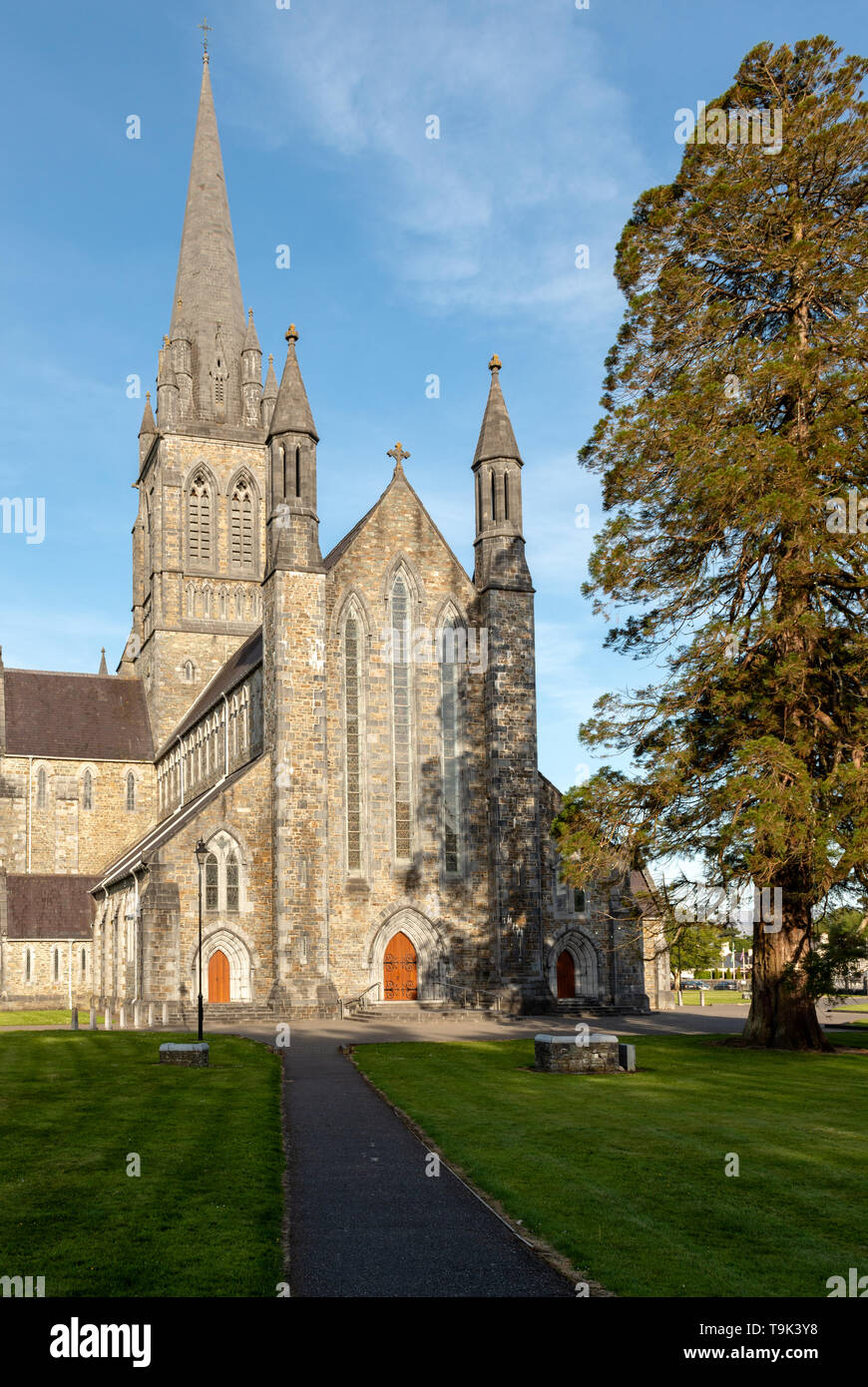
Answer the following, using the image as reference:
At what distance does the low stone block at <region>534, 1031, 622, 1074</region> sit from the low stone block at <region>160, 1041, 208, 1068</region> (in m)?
6.21

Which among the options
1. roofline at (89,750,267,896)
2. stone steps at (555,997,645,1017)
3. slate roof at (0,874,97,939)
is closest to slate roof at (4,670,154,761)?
roofline at (89,750,267,896)

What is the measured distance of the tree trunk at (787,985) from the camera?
23797mm

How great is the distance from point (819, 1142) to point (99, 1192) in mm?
7673

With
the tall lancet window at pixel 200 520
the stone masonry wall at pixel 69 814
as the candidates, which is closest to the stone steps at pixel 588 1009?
the stone masonry wall at pixel 69 814

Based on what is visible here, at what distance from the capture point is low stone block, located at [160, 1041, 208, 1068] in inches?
850

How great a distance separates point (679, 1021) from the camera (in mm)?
35344

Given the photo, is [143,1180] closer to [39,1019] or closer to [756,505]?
[756,505]

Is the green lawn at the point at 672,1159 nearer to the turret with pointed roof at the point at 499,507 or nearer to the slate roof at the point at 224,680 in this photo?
the turret with pointed roof at the point at 499,507

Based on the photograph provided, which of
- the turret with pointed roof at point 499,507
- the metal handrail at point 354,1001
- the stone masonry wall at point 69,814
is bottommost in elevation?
the metal handrail at point 354,1001

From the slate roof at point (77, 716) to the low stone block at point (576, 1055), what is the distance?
140 feet

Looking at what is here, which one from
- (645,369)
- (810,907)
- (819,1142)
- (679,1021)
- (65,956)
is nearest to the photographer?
(819,1142)

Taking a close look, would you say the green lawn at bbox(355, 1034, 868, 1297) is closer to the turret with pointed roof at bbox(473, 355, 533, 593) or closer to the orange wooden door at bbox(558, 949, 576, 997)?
the orange wooden door at bbox(558, 949, 576, 997)
